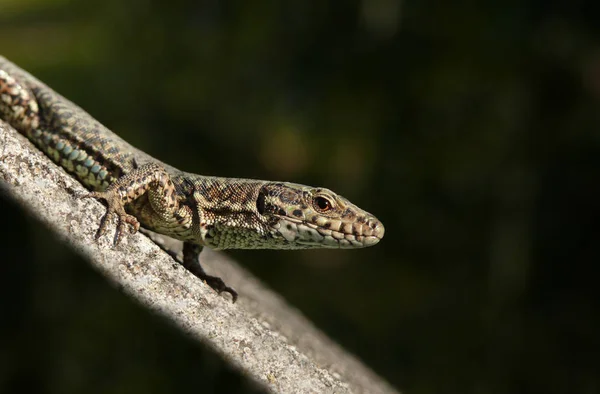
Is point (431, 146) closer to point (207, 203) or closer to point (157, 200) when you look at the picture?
point (207, 203)

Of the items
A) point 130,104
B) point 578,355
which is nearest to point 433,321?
point 578,355

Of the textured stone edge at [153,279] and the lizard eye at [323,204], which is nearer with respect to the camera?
the textured stone edge at [153,279]

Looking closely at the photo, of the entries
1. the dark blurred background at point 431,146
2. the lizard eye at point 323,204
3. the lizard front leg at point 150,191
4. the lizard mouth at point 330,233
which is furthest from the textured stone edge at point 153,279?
the dark blurred background at point 431,146

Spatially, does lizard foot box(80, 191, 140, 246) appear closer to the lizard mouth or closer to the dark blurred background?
the lizard mouth

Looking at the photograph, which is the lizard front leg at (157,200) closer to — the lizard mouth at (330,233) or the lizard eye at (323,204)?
the lizard mouth at (330,233)

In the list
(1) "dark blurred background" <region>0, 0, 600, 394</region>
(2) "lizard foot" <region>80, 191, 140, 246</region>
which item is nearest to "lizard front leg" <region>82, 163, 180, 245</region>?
(2) "lizard foot" <region>80, 191, 140, 246</region>

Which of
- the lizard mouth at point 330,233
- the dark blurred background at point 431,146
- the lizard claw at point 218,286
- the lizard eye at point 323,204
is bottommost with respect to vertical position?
the dark blurred background at point 431,146

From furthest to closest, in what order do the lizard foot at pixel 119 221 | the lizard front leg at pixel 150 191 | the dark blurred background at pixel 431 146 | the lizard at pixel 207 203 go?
the dark blurred background at pixel 431 146
the lizard at pixel 207 203
the lizard front leg at pixel 150 191
the lizard foot at pixel 119 221
